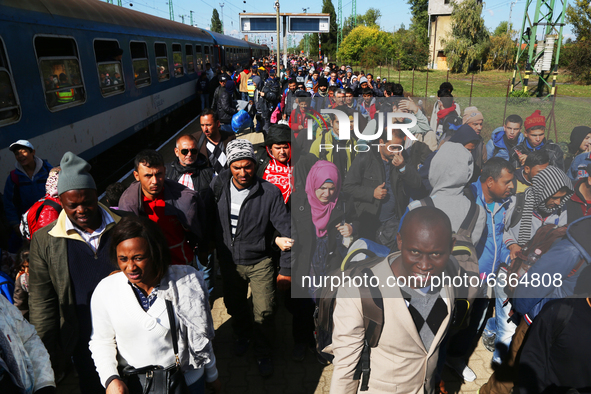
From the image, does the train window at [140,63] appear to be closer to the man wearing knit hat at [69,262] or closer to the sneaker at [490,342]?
the man wearing knit hat at [69,262]

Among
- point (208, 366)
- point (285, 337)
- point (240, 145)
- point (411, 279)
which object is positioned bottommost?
point (285, 337)

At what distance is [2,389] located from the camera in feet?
4.87

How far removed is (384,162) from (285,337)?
1.94m

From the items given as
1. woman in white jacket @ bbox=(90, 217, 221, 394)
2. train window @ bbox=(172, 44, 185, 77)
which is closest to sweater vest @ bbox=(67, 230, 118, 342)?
woman in white jacket @ bbox=(90, 217, 221, 394)

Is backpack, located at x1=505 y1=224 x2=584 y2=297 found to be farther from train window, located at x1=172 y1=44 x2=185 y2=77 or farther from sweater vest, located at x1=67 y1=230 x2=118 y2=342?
train window, located at x1=172 y1=44 x2=185 y2=77

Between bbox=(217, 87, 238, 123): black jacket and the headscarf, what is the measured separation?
16.4 ft

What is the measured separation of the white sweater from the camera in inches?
71.8

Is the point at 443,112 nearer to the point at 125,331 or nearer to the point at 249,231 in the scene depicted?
the point at 249,231

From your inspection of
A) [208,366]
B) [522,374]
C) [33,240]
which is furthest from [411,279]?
[33,240]

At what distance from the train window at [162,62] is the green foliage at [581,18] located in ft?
85.3

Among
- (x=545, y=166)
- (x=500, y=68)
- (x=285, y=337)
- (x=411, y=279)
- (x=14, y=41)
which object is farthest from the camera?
(x=500, y=68)

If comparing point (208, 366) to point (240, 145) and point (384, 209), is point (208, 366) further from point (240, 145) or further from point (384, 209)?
point (384, 209)

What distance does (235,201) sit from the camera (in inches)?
115

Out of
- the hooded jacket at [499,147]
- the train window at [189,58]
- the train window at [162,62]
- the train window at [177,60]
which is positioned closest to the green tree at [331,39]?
the train window at [189,58]
